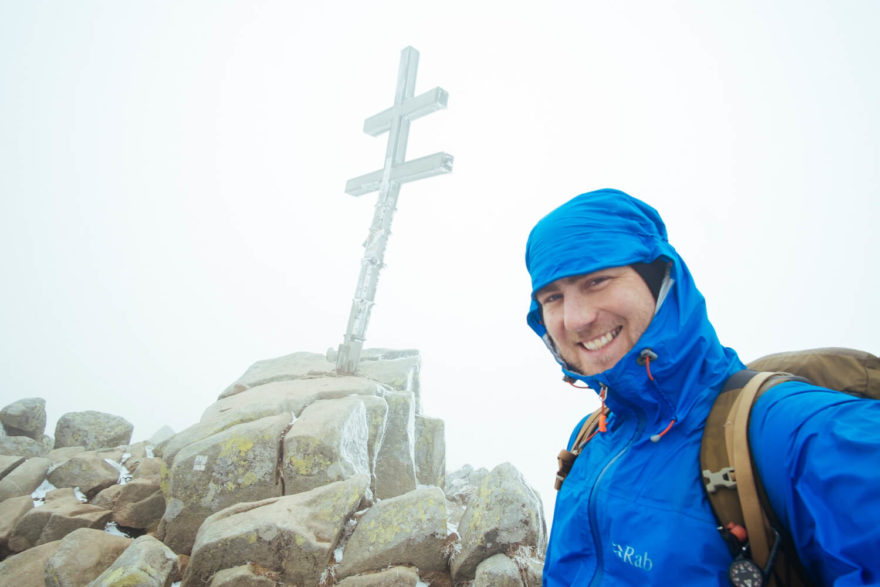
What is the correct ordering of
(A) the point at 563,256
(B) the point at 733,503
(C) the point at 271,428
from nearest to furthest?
(B) the point at 733,503 < (A) the point at 563,256 < (C) the point at 271,428

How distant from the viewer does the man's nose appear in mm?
2465

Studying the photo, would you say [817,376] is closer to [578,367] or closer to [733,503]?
[733,503]

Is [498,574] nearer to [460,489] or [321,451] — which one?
[321,451]

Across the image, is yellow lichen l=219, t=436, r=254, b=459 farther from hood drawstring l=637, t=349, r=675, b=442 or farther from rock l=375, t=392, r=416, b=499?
hood drawstring l=637, t=349, r=675, b=442

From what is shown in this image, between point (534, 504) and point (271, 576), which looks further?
point (534, 504)

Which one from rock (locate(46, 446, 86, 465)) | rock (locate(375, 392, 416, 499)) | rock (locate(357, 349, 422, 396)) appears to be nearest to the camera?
rock (locate(375, 392, 416, 499))

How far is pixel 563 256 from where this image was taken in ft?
8.32

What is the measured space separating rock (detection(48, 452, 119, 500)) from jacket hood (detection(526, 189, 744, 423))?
39.9 feet

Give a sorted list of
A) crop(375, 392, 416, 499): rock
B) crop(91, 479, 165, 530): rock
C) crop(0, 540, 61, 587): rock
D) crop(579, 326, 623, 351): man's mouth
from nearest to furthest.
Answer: crop(579, 326, 623, 351): man's mouth, crop(0, 540, 61, 587): rock, crop(91, 479, 165, 530): rock, crop(375, 392, 416, 499): rock

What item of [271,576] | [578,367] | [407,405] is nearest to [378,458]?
[407,405]

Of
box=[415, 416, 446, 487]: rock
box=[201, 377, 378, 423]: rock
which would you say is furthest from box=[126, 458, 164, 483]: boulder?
box=[415, 416, 446, 487]: rock

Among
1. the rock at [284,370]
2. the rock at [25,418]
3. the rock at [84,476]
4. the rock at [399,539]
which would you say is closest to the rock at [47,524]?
the rock at [84,476]

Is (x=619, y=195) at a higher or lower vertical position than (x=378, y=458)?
higher

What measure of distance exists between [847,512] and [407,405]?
409 inches
